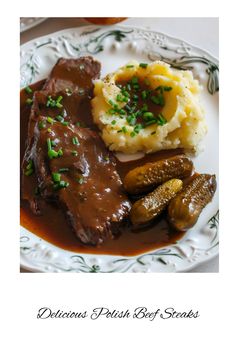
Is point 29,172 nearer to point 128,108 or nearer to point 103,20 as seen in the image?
point 128,108

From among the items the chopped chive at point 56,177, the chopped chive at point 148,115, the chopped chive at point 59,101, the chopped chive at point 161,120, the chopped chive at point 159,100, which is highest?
the chopped chive at point 59,101

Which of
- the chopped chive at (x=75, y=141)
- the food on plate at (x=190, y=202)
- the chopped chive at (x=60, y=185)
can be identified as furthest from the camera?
the chopped chive at (x=75, y=141)

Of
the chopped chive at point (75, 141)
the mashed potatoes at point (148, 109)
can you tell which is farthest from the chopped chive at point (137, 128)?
the chopped chive at point (75, 141)

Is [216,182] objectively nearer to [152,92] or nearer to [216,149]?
[216,149]

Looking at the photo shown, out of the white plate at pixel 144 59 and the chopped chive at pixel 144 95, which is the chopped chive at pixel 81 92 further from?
the chopped chive at pixel 144 95

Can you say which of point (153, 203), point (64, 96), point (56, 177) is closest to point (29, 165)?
point (56, 177)

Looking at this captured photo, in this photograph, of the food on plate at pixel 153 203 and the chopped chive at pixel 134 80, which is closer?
the food on plate at pixel 153 203

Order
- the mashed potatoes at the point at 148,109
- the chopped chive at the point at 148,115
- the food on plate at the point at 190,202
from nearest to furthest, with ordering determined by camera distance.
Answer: the food on plate at the point at 190,202 < the mashed potatoes at the point at 148,109 < the chopped chive at the point at 148,115

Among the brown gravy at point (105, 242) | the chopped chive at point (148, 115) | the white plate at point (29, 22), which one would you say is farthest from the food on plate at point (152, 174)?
the white plate at point (29, 22)

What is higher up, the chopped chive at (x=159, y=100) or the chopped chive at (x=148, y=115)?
the chopped chive at (x=159, y=100)
